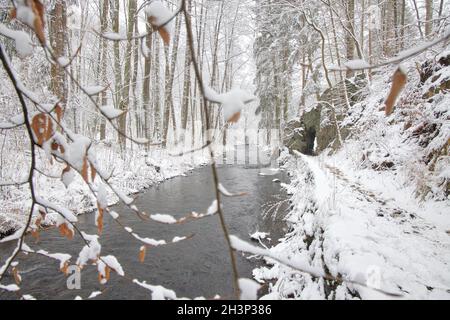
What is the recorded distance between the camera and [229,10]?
65.4ft

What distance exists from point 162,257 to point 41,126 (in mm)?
4026

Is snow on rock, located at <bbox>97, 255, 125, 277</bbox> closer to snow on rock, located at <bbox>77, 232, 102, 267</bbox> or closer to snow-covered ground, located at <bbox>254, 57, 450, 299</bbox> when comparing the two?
snow on rock, located at <bbox>77, 232, 102, 267</bbox>

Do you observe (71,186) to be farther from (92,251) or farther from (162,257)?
(92,251)

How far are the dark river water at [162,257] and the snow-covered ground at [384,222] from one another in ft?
2.76

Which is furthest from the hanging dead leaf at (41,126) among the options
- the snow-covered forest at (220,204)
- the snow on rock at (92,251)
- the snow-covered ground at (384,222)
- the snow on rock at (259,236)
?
the snow on rock at (259,236)

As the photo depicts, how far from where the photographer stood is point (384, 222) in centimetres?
313

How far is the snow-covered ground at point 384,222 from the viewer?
1978 mm

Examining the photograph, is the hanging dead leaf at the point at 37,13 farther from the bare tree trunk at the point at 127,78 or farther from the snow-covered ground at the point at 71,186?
the bare tree trunk at the point at 127,78

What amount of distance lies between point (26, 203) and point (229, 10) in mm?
19328

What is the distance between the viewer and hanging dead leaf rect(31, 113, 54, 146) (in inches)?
37.9

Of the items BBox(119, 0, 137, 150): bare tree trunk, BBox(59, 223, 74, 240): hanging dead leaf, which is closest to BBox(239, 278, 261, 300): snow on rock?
BBox(59, 223, 74, 240): hanging dead leaf

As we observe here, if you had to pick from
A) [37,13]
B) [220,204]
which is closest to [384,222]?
[220,204]

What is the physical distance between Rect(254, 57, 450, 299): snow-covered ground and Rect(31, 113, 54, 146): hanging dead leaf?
1.30m
